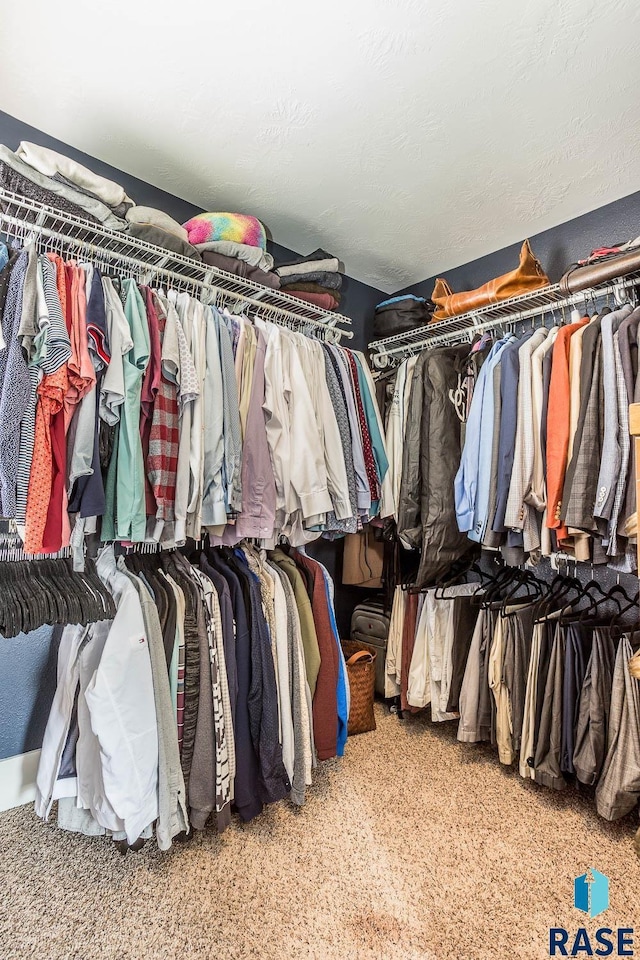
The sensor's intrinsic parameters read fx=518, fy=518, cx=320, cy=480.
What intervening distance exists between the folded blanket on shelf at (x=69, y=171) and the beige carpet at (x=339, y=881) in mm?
2118

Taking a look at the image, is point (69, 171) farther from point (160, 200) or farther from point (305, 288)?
point (305, 288)

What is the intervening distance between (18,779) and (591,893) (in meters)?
1.91

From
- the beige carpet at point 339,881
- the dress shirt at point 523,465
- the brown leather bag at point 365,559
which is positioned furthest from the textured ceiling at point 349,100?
the beige carpet at point 339,881

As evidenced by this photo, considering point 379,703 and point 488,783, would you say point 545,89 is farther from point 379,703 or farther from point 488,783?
point 379,703

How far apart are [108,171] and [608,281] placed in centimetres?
203

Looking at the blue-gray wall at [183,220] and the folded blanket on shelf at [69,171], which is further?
the blue-gray wall at [183,220]

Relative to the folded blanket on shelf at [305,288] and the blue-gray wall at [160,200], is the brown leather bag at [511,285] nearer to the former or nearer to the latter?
the folded blanket on shelf at [305,288]

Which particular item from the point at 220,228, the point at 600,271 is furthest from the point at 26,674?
the point at 600,271

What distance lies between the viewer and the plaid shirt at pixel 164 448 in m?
1.61

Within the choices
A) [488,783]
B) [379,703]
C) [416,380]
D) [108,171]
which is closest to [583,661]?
[488,783]

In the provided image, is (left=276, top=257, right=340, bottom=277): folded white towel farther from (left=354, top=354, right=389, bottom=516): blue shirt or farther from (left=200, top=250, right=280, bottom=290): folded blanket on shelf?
(left=354, top=354, right=389, bottom=516): blue shirt

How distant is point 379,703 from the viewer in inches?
110

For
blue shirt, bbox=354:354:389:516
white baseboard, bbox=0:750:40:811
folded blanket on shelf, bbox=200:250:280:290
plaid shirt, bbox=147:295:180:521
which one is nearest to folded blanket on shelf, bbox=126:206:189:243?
folded blanket on shelf, bbox=200:250:280:290

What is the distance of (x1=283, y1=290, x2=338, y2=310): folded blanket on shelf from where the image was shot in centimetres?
240
